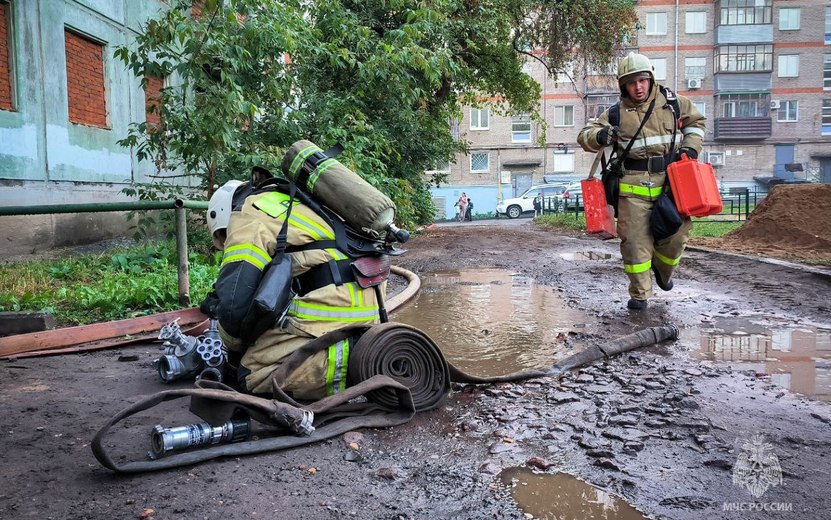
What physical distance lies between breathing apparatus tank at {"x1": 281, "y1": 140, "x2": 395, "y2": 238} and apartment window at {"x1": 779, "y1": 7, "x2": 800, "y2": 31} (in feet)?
175

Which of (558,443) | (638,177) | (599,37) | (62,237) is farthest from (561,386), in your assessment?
(599,37)

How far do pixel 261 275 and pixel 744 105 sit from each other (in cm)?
5162

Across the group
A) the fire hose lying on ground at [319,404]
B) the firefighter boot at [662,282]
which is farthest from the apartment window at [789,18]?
the fire hose lying on ground at [319,404]

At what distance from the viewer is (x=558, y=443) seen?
9.12ft

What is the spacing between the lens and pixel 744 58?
46344 mm

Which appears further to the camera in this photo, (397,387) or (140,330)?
(140,330)

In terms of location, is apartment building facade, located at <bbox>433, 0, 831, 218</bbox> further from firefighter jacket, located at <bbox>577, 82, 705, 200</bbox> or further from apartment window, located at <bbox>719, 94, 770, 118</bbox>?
firefighter jacket, located at <bbox>577, 82, 705, 200</bbox>

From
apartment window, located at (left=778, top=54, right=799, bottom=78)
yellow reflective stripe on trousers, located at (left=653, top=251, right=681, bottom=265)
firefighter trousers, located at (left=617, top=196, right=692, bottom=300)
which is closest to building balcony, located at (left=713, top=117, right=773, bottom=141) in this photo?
apartment window, located at (left=778, top=54, right=799, bottom=78)

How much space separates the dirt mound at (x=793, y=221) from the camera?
10.1 m

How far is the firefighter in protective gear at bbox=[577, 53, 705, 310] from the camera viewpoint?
5695 mm

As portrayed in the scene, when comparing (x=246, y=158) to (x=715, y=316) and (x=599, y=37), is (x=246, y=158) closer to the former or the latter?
(x=715, y=316)

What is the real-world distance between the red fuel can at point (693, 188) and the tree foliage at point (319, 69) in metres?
4.36

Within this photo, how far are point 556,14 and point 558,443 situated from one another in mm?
18411

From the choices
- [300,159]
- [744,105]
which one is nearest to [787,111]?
[744,105]
